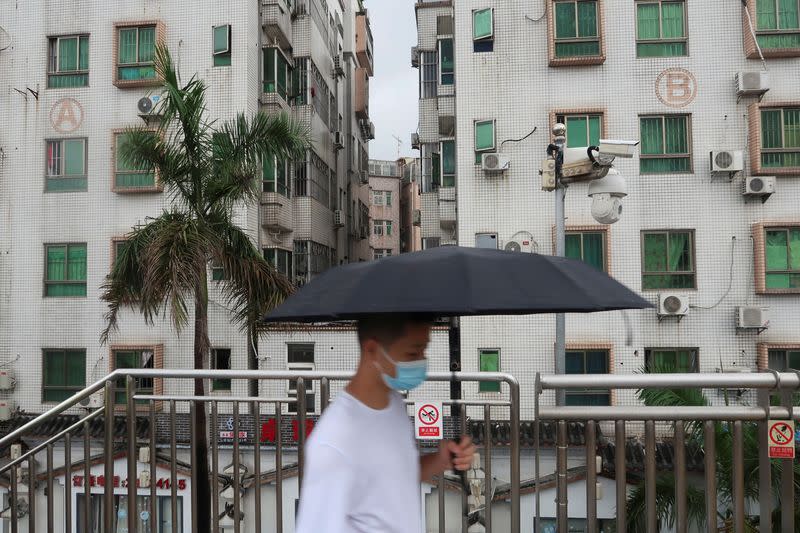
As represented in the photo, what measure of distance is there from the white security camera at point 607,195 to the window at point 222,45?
38.5ft

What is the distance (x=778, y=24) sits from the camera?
16734 millimetres

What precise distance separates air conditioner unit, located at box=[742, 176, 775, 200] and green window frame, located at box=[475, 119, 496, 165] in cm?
582

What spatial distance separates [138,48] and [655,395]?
54.9 ft

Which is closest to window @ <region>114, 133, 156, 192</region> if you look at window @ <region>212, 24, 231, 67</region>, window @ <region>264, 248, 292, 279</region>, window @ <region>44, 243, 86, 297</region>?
window @ <region>44, 243, 86, 297</region>

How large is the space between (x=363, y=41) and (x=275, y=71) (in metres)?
16.1

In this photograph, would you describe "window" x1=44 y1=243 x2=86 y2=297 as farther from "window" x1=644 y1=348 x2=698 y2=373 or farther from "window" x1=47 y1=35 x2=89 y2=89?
"window" x1=644 y1=348 x2=698 y2=373

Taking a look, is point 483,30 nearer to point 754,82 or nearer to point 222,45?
point 754,82

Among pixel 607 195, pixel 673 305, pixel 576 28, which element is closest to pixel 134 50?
pixel 576 28

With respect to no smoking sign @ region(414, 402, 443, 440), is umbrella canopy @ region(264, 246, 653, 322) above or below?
above

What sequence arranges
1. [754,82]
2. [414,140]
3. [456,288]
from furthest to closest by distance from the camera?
[414,140] → [754,82] → [456,288]

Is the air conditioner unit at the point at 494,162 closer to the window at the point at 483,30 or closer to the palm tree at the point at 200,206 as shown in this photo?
the window at the point at 483,30

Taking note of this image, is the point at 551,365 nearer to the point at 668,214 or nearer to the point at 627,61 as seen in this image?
the point at 668,214

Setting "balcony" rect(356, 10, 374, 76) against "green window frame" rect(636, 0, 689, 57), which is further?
"balcony" rect(356, 10, 374, 76)

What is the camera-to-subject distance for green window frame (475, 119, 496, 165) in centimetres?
→ 1731
